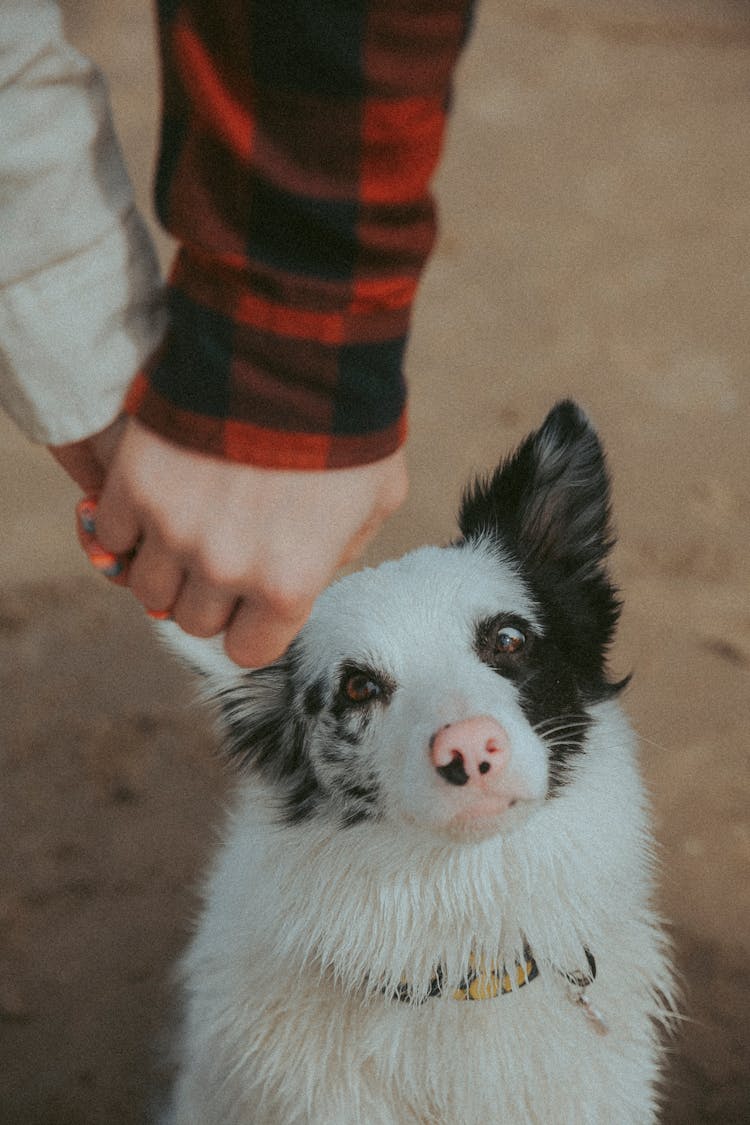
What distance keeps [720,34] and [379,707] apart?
22.7 feet

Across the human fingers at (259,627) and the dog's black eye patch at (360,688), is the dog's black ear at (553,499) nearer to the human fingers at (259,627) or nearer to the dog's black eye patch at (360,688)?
the dog's black eye patch at (360,688)

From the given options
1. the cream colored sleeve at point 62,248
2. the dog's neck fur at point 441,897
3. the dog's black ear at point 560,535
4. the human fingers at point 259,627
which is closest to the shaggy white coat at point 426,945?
the dog's neck fur at point 441,897

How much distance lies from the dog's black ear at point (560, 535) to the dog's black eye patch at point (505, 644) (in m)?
0.16

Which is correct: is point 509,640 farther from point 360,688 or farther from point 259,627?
point 259,627

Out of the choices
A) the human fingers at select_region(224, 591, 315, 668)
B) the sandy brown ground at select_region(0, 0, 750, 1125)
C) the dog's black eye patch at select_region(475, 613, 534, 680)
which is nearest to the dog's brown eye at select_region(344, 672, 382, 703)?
the dog's black eye patch at select_region(475, 613, 534, 680)

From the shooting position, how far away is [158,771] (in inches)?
128

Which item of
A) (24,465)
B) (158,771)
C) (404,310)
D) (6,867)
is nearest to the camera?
(404,310)

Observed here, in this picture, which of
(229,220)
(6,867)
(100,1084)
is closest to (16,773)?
(6,867)

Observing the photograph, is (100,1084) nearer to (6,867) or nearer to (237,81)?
(6,867)

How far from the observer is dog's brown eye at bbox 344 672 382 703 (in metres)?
1.82

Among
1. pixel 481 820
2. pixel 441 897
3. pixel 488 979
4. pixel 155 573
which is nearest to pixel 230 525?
pixel 155 573

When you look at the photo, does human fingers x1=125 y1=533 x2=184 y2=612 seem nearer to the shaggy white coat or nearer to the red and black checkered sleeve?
the red and black checkered sleeve

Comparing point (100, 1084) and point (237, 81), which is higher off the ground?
point (237, 81)

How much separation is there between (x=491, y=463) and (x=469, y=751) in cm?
294
